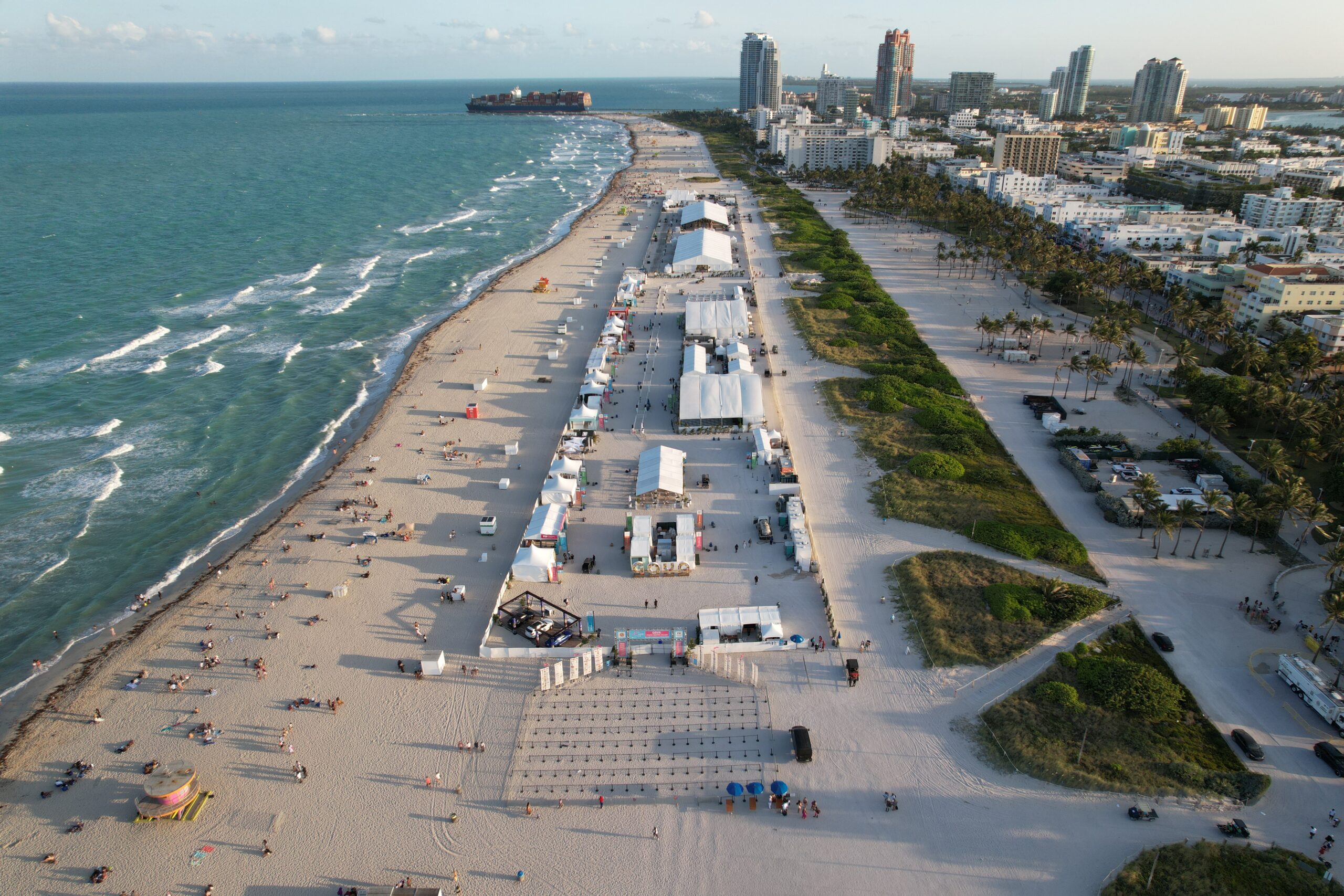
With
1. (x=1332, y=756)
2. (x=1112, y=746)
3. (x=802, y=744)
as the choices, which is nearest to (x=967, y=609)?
(x=1112, y=746)

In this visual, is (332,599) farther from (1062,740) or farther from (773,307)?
(773,307)

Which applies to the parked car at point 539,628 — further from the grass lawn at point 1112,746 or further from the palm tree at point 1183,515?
the palm tree at point 1183,515

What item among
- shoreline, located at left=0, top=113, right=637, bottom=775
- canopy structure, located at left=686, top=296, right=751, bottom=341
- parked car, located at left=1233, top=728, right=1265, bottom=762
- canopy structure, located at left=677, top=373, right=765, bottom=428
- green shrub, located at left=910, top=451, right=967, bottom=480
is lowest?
shoreline, located at left=0, top=113, right=637, bottom=775

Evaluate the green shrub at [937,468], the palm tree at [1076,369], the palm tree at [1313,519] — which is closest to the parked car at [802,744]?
the green shrub at [937,468]

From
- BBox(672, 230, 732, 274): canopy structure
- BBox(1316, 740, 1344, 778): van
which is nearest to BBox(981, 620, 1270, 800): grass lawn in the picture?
BBox(1316, 740, 1344, 778): van

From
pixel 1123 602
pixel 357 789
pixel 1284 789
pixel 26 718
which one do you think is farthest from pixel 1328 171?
pixel 26 718

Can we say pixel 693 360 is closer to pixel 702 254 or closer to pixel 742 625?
pixel 742 625

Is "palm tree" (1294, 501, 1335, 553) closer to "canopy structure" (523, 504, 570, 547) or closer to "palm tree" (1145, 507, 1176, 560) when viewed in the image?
"palm tree" (1145, 507, 1176, 560)
